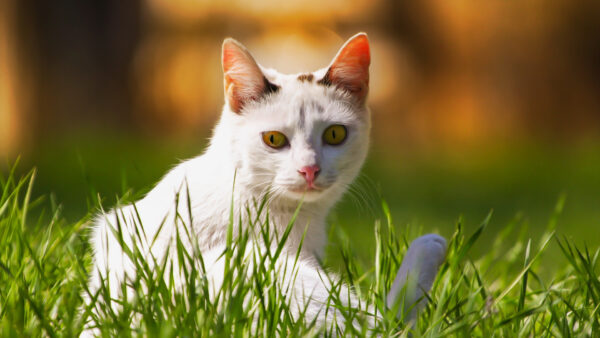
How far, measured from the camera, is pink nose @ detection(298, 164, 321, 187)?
1900 millimetres

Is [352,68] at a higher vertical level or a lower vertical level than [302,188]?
higher

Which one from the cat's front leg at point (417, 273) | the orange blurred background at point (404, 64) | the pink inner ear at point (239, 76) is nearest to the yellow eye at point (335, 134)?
the pink inner ear at point (239, 76)

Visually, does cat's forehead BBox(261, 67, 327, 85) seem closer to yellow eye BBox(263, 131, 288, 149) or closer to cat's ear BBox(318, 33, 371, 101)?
cat's ear BBox(318, 33, 371, 101)

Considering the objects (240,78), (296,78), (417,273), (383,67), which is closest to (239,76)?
(240,78)

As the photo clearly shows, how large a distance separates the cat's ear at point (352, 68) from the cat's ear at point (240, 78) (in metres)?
0.18

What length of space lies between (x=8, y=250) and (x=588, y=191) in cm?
374

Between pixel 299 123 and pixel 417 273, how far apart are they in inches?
21.6

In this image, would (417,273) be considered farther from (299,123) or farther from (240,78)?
(240,78)

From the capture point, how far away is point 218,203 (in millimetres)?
1864

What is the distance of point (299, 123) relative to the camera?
1.98 metres

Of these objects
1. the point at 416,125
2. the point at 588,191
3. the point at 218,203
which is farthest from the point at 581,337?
the point at 416,125

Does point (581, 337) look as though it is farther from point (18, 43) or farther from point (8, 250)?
point (18, 43)

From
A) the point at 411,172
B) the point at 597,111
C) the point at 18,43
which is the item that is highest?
the point at 18,43

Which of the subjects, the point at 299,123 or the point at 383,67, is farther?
the point at 383,67
